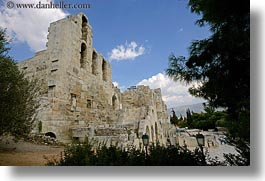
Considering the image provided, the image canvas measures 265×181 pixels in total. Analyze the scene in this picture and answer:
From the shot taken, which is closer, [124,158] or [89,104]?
[124,158]

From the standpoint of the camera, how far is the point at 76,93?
18.1ft

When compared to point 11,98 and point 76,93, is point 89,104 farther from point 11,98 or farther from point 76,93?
point 11,98

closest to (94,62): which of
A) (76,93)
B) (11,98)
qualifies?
(76,93)

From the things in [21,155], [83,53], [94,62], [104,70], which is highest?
[83,53]

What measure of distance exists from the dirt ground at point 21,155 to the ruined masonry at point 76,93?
31.0 inches

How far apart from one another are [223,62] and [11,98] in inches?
111

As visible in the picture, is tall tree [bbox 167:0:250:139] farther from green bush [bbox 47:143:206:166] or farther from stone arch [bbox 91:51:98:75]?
stone arch [bbox 91:51:98:75]

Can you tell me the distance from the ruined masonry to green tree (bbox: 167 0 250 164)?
5.40 ft

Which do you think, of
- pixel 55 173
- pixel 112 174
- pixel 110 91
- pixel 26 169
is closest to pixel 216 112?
pixel 112 174

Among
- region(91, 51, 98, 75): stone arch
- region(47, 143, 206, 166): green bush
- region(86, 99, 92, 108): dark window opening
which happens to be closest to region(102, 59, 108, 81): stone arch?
region(91, 51, 98, 75): stone arch

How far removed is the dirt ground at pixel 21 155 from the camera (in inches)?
102

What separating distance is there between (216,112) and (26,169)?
232 centimetres

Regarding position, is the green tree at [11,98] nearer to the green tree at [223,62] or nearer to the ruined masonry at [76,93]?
the ruined masonry at [76,93]

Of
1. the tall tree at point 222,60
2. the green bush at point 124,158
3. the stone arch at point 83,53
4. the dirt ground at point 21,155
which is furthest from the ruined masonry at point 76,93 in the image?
the tall tree at point 222,60
